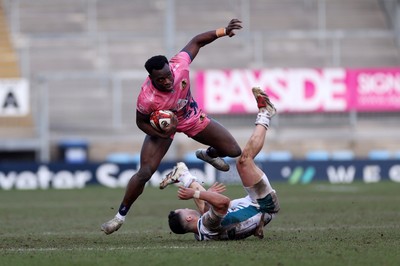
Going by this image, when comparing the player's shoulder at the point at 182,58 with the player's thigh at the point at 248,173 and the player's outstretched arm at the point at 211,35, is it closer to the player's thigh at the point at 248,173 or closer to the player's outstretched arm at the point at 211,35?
the player's outstretched arm at the point at 211,35

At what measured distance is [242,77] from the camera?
30.4 m

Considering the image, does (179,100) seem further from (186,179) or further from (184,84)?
(186,179)

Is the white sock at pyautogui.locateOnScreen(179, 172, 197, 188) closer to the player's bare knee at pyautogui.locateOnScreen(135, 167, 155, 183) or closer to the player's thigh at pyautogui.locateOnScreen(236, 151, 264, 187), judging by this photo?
the player's thigh at pyautogui.locateOnScreen(236, 151, 264, 187)

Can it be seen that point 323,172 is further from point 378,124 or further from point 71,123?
point 71,123

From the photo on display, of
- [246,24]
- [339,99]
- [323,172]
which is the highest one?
[246,24]

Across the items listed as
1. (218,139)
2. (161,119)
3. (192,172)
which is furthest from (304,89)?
(161,119)

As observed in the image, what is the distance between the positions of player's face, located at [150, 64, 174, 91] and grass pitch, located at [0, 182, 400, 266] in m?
1.85

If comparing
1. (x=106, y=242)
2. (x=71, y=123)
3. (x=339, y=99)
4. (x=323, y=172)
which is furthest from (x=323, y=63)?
(x=106, y=242)

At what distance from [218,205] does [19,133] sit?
18.7 metres

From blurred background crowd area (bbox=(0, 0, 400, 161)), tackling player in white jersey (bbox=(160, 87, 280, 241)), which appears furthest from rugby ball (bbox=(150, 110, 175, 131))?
blurred background crowd area (bbox=(0, 0, 400, 161))

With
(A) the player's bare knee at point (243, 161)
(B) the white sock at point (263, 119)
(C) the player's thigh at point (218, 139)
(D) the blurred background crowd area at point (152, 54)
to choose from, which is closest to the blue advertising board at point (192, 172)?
(D) the blurred background crowd area at point (152, 54)

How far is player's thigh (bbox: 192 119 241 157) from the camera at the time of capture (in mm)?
13242

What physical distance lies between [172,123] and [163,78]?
0.59 metres

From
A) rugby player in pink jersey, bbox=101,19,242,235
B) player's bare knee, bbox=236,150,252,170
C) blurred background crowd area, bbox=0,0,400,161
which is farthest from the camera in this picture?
blurred background crowd area, bbox=0,0,400,161
